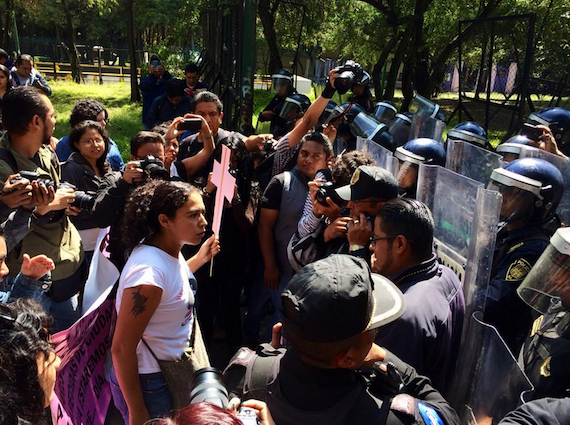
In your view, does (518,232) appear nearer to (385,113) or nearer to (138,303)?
(138,303)

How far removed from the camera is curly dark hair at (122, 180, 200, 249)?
8.02ft

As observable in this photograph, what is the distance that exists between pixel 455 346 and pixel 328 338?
1113 mm

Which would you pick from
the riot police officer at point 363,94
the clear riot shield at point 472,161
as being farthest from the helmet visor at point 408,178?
the riot police officer at point 363,94

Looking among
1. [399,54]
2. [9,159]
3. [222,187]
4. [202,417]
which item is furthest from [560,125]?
[399,54]

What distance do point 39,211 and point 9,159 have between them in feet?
1.24

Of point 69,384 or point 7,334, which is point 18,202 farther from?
point 7,334

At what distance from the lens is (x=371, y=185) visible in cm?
262

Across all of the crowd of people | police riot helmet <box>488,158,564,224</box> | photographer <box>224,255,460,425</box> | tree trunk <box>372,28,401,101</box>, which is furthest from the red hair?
tree trunk <box>372,28,401,101</box>

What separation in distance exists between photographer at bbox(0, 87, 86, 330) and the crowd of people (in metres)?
0.01

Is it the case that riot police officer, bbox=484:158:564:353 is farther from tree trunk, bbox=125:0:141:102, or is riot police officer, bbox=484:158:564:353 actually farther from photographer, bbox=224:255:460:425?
tree trunk, bbox=125:0:141:102

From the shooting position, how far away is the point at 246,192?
3943mm

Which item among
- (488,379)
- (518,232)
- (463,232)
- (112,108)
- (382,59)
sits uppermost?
(382,59)

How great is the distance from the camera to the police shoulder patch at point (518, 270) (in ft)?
8.21

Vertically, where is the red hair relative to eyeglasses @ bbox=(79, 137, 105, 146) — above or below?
below
